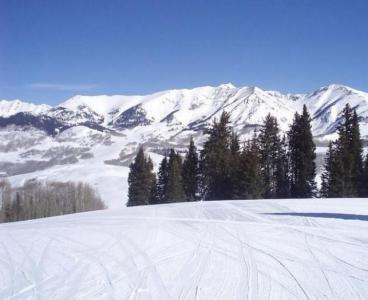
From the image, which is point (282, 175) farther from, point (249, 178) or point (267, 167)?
point (249, 178)

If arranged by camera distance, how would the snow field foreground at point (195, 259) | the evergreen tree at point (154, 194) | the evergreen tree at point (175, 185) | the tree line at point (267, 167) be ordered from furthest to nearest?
the evergreen tree at point (154, 194) → the evergreen tree at point (175, 185) → the tree line at point (267, 167) → the snow field foreground at point (195, 259)

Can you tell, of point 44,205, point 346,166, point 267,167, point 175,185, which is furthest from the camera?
point 44,205

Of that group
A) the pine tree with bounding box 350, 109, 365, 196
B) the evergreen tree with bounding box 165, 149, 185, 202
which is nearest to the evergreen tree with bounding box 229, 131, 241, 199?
the evergreen tree with bounding box 165, 149, 185, 202

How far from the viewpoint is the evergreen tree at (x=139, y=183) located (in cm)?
5434

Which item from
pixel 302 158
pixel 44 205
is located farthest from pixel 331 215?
pixel 44 205

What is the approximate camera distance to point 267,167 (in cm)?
4622

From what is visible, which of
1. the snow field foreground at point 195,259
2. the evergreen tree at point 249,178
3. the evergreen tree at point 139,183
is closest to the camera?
the snow field foreground at point 195,259

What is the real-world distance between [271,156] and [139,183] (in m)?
15.4

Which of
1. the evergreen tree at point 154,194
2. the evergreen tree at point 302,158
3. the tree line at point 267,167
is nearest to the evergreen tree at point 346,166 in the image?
the tree line at point 267,167

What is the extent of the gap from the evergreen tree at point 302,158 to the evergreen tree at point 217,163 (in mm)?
5573

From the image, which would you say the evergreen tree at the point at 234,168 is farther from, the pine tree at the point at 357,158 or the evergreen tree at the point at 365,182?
the evergreen tree at the point at 365,182

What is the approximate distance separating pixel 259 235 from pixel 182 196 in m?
32.7

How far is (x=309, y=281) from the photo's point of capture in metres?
10.0

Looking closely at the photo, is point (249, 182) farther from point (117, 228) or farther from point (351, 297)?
point (351, 297)
